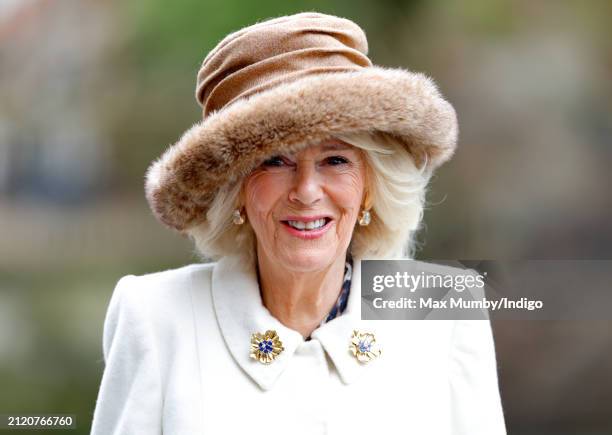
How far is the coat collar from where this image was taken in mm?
2125

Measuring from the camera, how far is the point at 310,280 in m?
2.17

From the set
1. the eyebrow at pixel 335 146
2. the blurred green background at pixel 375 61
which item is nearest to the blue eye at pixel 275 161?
the eyebrow at pixel 335 146

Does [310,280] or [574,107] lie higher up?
[574,107]

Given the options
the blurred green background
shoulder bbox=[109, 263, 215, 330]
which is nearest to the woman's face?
shoulder bbox=[109, 263, 215, 330]

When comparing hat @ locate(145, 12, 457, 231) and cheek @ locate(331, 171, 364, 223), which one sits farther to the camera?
cheek @ locate(331, 171, 364, 223)

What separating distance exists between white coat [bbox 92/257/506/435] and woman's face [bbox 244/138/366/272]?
0.69 ft

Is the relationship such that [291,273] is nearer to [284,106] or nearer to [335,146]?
[335,146]

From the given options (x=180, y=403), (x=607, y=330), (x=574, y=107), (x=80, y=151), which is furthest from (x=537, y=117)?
(x=180, y=403)

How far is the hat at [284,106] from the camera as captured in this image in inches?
75.5

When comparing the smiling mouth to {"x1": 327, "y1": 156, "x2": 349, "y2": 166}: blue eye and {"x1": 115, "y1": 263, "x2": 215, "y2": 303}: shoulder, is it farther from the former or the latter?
{"x1": 115, "y1": 263, "x2": 215, "y2": 303}: shoulder

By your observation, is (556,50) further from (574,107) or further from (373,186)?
(373,186)

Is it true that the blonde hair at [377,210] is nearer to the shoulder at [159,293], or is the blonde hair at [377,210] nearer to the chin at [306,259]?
the shoulder at [159,293]

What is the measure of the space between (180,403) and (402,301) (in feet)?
2.07

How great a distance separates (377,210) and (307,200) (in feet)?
0.97
